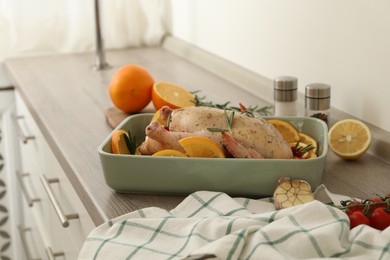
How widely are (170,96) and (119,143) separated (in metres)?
0.37

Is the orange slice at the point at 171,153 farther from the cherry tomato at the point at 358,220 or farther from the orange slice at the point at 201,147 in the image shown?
the cherry tomato at the point at 358,220

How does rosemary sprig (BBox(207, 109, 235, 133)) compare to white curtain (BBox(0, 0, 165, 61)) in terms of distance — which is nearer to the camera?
rosemary sprig (BBox(207, 109, 235, 133))

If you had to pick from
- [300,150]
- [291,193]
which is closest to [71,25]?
[300,150]

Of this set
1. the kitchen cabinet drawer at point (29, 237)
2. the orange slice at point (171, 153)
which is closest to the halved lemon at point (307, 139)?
the orange slice at point (171, 153)

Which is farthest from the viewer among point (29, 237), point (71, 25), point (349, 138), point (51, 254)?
point (71, 25)

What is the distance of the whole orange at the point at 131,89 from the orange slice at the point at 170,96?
28mm

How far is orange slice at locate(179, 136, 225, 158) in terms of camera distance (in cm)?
110

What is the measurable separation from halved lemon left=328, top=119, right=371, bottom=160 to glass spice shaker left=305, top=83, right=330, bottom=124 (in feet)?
0.28

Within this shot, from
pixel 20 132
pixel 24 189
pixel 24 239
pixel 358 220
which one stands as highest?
pixel 358 220

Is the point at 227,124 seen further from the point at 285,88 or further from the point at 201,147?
the point at 285,88

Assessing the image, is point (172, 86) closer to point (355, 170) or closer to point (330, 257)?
point (355, 170)

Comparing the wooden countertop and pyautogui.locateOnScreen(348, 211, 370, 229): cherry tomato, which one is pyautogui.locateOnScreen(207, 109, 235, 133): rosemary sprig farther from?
pyautogui.locateOnScreen(348, 211, 370, 229): cherry tomato

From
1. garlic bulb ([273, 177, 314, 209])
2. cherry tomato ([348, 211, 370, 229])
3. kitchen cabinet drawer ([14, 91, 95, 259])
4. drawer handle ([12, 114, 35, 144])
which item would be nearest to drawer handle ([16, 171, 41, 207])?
kitchen cabinet drawer ([14, 91, 95, 259])

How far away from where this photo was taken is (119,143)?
3.82 ft
